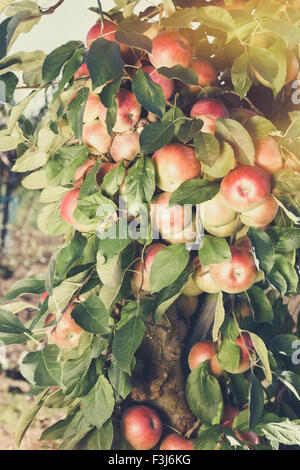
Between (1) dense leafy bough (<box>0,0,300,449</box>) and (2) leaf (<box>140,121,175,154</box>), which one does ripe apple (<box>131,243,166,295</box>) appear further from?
(2) leaf (<box>140,121,175,154</box>)

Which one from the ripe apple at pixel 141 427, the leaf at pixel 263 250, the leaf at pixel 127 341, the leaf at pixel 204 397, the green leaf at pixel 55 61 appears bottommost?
the ripe apple at pixel 141 427

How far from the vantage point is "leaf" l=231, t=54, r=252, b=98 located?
0.53 metres

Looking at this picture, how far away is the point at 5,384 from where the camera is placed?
193 centimetres

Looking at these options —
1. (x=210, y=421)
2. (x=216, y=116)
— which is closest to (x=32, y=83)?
(x=216, y=116)

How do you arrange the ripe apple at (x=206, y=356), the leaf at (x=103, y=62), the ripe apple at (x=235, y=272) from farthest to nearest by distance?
the ripe apple at (x=206, y=356) → the ripe apple at (x=235, y=272) → the leaf at (x=103, y=62)

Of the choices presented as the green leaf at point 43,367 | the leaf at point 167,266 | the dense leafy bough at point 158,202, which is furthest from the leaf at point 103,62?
the green leaf at point 43,367

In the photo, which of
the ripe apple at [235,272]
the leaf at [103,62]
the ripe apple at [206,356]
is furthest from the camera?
the ripe apple at [206,356]

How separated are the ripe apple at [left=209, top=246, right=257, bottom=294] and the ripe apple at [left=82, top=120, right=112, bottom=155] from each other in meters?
0.21

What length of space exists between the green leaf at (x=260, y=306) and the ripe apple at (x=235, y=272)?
6cm

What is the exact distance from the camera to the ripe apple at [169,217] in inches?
20.8

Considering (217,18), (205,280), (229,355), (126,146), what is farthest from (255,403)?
(217,18)

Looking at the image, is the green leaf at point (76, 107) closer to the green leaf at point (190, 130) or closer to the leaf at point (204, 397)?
the green leaf at point (190, 130)

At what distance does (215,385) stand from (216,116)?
38cm
